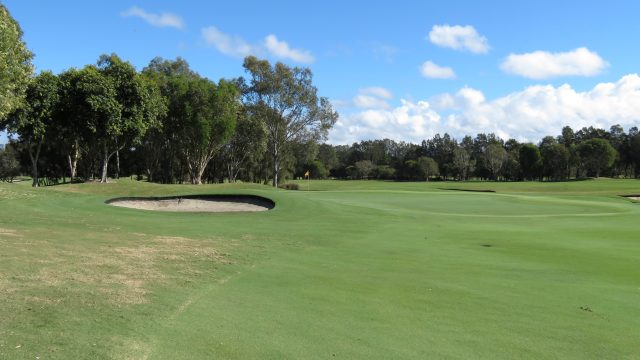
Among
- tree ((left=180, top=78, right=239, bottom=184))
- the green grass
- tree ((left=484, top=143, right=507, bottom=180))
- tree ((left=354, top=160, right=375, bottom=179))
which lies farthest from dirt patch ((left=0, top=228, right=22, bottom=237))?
tree ((left=354, top=160, right=375, bottom=179))

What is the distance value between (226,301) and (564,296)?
6607 millimetres

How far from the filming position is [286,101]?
77750mm

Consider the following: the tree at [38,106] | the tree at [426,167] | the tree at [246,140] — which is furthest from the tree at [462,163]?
the tree at [38,106]

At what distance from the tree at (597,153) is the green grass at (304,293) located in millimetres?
110999

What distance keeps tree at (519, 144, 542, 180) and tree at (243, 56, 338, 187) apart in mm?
68632

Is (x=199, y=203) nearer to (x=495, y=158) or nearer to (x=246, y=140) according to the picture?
(x=246, y=140)

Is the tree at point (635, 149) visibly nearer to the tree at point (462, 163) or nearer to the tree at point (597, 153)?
the tree at point (597, 153)

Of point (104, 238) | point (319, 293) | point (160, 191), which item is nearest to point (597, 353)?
point (319, 293)

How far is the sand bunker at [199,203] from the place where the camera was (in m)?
30.4

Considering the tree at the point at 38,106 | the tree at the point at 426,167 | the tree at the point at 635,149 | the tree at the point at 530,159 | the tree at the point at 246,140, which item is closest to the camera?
the tree at the point at 38,106

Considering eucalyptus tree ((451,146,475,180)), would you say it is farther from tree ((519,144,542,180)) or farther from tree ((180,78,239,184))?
tree ((180,78,239,184))

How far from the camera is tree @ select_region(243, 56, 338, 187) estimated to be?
7681cm

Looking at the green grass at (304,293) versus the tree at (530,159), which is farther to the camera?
the tree at (530,159)

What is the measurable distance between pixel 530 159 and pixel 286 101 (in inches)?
3004
